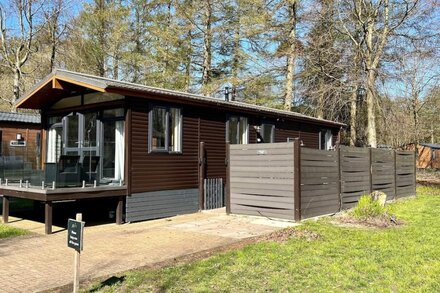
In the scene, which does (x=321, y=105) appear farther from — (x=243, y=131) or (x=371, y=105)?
(x=243, y=131)

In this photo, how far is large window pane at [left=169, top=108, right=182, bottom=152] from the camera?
37.4 ft

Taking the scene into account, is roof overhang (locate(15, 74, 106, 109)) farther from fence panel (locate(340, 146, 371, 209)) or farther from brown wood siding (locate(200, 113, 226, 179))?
fence panel (locate(340, 146, 371, 209))

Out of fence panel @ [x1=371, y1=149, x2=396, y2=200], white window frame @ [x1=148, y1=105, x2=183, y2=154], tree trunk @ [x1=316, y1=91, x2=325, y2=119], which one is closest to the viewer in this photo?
white window frame @ [x1=148, y1=105, x2=183, y2=154]

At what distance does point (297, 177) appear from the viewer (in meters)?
9.75

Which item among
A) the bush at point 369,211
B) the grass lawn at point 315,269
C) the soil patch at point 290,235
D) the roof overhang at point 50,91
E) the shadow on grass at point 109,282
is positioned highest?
the roof overhang at point 50,91

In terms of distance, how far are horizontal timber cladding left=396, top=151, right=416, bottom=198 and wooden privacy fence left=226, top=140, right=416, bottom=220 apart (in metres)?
3.45

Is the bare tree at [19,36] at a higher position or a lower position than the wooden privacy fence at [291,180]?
higher

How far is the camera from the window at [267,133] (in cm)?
1452

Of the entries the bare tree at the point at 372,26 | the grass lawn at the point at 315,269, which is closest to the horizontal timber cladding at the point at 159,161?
the grass lawn at the point at 315,269

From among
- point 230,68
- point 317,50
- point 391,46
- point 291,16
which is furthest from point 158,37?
point 391,46

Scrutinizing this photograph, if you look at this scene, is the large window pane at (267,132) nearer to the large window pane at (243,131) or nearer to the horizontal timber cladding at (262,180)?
the large window pane at (243,131)

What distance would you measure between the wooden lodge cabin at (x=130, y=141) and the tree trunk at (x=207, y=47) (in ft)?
37.6

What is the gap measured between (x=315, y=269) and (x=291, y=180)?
13.9ft

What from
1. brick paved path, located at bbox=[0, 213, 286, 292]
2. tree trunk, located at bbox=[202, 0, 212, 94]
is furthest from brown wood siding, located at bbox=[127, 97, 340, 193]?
tree trunk, located at bbox=[202, 0, 212, 94]
